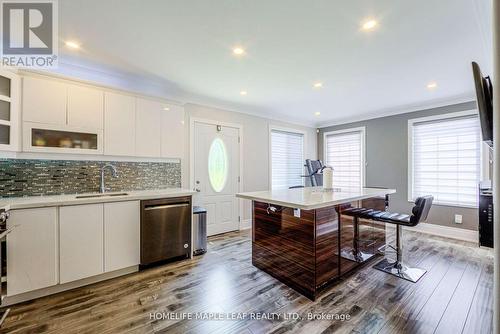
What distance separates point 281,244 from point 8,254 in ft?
8.39

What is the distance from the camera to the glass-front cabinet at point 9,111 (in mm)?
2152

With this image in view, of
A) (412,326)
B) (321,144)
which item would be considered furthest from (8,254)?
(321,144)

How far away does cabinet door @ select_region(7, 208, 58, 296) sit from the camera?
6.57ft

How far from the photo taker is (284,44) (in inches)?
91.0

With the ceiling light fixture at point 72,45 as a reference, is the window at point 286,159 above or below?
below

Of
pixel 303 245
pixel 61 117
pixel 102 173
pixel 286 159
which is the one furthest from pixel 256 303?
pixel 286 159

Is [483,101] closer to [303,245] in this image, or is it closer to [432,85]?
[303,245]

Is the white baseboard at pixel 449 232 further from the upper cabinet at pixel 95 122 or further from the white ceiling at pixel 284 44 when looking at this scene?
the upper cabinet at pixel 95 122

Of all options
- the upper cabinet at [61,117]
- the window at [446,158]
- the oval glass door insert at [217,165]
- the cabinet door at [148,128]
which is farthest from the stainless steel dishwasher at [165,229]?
the window at [446,158]

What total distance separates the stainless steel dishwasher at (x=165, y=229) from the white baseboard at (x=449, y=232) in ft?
14.2

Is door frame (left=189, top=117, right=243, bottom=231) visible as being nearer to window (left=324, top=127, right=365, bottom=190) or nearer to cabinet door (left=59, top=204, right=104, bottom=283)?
cabinet door (left=59, top=204, right=104, bottom=283)

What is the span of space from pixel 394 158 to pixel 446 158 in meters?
0.82

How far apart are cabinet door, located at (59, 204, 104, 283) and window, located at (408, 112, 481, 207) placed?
17.3ft

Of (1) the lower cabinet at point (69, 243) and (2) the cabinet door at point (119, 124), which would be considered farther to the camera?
(2) the cabinet door at point (119, 124)
